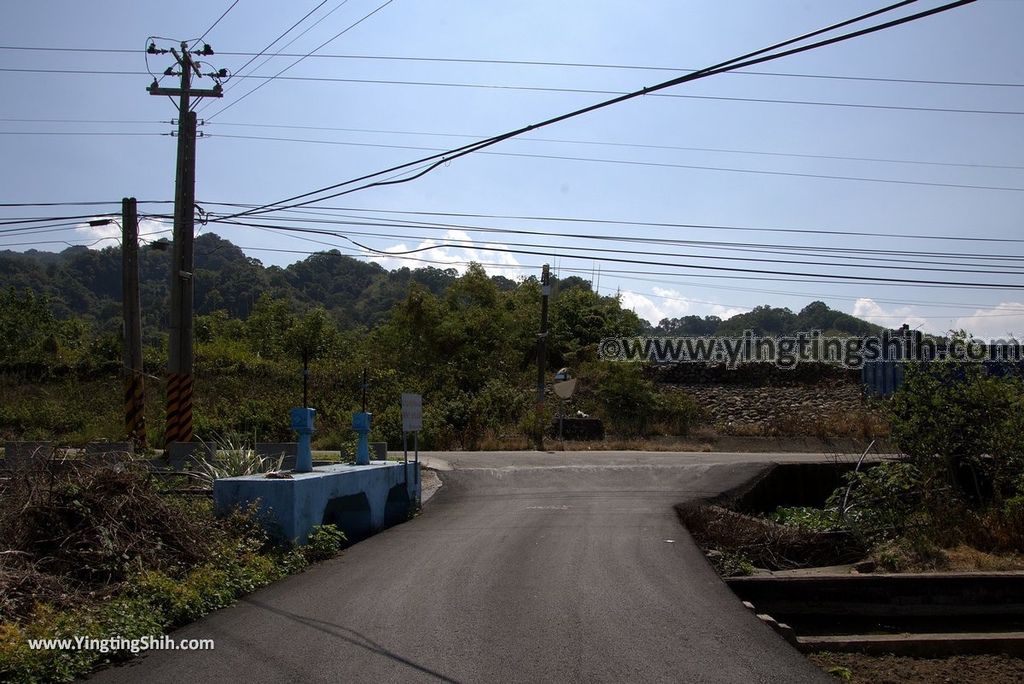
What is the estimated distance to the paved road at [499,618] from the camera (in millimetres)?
6922

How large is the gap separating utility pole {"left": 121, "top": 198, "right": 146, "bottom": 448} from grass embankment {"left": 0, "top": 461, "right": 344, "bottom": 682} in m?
12.8

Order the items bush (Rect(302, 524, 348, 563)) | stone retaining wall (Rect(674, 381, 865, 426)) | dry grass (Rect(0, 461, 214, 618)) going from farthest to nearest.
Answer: stone retaining wall (Rect(674, 381, 865, 426))
bush (Rect(302, 524, 348, 563))
dry grass (Rect(0, 461, 214, 618))

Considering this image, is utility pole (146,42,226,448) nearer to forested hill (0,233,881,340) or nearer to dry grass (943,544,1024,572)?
dry grass (943,544,1024,572)

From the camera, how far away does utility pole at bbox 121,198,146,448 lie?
A: 22.9 m

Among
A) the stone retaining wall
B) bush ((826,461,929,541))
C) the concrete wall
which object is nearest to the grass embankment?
the concrete wall

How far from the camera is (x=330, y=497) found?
40.8 feet

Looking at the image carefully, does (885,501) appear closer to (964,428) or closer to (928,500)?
(928,500)

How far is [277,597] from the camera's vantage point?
30.3 feet

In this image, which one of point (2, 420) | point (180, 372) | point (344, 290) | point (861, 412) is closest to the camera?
point (180, 372)

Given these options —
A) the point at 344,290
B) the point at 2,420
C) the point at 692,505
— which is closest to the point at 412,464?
the point at 692,505

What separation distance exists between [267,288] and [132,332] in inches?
3302

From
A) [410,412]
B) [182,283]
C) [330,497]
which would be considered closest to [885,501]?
[410,412]

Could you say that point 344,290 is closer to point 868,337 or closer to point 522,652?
point 868,337

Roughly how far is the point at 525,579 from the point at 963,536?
9.37m
